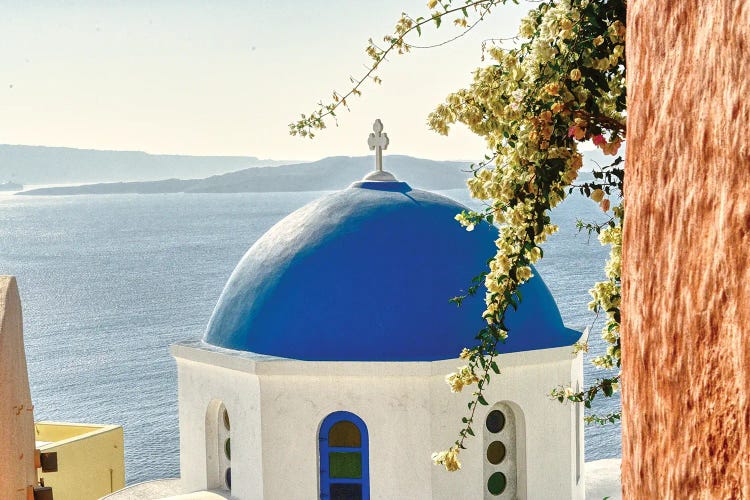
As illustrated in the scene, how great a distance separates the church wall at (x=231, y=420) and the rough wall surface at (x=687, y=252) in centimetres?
829

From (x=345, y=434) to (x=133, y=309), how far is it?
70.7 m

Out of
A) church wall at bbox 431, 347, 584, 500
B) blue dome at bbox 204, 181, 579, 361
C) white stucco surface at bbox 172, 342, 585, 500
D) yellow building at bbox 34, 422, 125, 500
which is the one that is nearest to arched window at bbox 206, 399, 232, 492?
white stucco surface at bbox 172, 342, 585, 500

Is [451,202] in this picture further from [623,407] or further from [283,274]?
[623,407]

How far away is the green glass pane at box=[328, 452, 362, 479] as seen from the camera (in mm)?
10406

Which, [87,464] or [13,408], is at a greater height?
[13,408]

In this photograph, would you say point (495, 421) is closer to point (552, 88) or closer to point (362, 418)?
point (362, 418)

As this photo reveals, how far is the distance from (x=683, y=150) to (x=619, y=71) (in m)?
2.25

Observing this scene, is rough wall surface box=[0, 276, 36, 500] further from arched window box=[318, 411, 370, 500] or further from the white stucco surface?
arched window box=[318, 411, 370, 500]

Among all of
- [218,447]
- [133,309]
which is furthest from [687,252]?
[133,309]

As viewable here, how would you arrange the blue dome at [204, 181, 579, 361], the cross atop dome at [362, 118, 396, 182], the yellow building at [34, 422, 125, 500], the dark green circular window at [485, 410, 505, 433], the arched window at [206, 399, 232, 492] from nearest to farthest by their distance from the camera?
the blue dome at [204, 181, 579, 361], the dark green circular window at [485, 410, 505, 433], the arched window at [206, 399, 232, 492], the cross atop dome at [362, 118, 396, 182], the yellow building at [34, 422, 125, 500]

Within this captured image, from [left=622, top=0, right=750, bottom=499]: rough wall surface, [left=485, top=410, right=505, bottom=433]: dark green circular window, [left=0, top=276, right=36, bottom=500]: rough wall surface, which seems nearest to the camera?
[left=622, top=0, right=750, bottom=499]: rough wall surface

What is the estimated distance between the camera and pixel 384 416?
10.2 m

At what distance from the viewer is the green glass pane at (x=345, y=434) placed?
10367 millimetres

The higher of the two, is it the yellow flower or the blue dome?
the yellow flower
